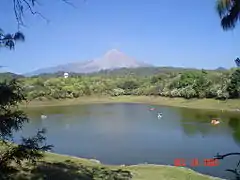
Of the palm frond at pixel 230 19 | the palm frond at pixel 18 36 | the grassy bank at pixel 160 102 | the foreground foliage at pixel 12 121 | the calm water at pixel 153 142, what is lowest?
the calm water at pixel 153 142

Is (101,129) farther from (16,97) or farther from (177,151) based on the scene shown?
(16,97)

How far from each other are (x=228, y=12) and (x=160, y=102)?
252 feet

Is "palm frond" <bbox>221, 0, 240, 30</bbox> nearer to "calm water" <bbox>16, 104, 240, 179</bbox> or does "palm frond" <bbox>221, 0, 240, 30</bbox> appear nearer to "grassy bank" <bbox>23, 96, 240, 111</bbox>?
"calm water" <bbox>16, 104, 240, 179</bbox>

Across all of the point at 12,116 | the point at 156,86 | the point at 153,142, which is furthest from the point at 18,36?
the point at 156,86

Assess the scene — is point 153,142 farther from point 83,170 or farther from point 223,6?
point 223,6

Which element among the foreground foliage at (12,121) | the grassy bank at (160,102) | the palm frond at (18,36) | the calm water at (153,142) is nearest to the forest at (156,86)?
the grassy bank at (160,102)

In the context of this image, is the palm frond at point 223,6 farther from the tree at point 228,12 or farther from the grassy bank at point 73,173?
the grassy bank at point 73,173

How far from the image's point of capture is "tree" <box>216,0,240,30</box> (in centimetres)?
618

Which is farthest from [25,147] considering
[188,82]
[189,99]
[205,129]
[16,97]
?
[188,82]

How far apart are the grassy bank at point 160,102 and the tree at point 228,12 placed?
2162 inches

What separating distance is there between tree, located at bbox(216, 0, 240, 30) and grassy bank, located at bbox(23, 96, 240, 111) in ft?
180

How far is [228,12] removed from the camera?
6.25m

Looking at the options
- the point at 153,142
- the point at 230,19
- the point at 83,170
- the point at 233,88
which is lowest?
the point at 153,142

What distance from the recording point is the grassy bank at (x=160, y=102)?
62.5 metres
